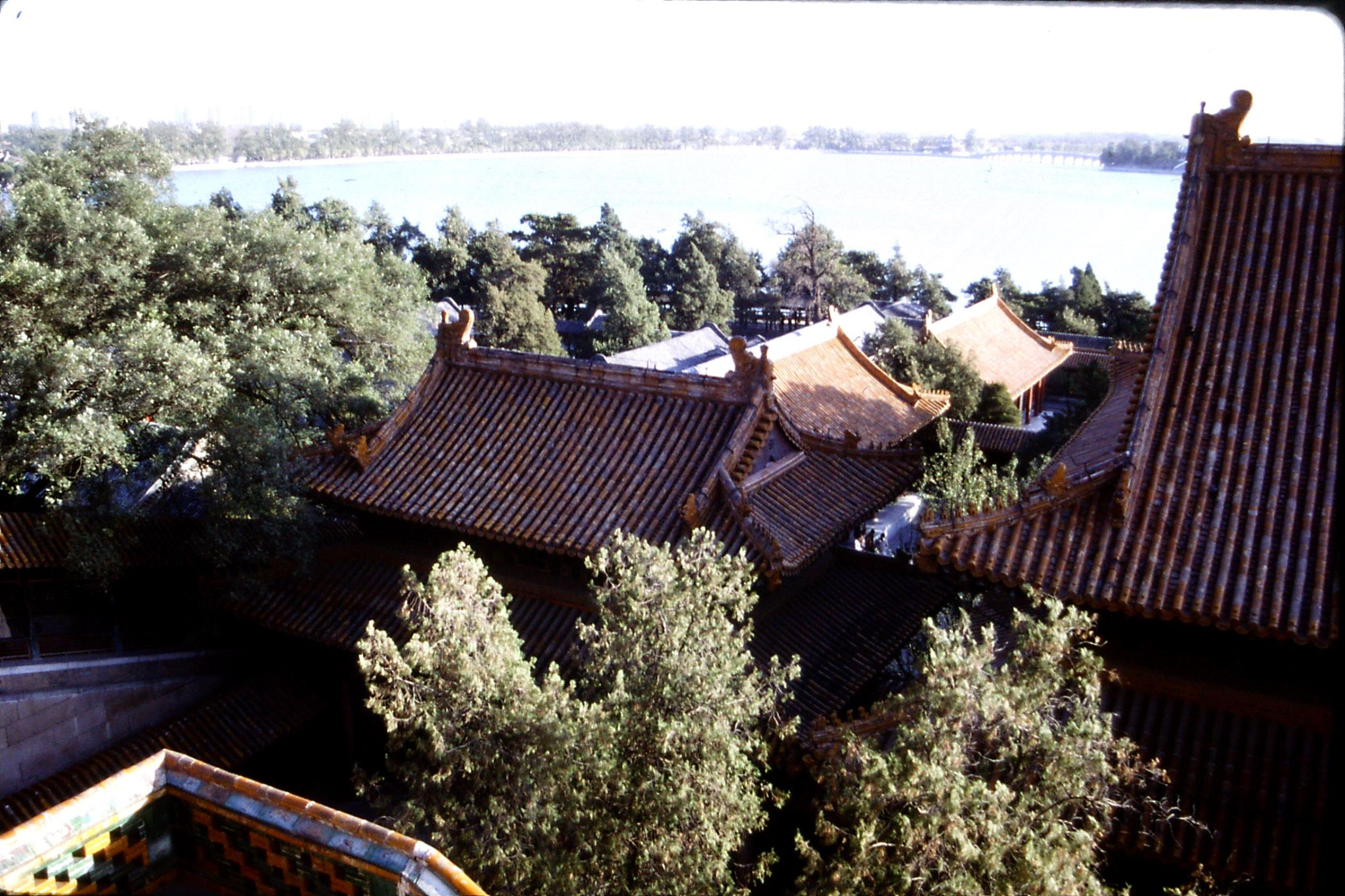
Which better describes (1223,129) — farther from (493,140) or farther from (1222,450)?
(493,140)

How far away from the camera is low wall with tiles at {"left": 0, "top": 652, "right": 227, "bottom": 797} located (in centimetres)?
1255

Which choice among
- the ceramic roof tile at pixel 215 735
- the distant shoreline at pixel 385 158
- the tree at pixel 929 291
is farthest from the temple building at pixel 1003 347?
the distant shoreline at pixel 385 158

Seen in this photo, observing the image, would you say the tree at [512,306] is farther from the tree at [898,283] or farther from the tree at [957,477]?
the tree at [898,283]

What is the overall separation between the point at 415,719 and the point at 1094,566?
16.2ft

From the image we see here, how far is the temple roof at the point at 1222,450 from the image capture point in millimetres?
6660

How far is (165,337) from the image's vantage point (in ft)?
47.6

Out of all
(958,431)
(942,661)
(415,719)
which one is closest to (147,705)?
(415,719)

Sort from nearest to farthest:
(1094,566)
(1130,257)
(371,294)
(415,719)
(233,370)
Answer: (415,719)
(1094,566)
(233,370)
(371,294)
(1130,257)

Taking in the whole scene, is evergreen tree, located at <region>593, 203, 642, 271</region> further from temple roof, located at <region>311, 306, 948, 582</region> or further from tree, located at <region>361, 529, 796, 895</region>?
tree, located at <region>361, 529, 796, 895</region>

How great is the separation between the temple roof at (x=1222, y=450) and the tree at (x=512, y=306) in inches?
1147

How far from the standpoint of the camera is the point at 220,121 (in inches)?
2359

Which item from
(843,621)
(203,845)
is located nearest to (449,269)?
(843,621)

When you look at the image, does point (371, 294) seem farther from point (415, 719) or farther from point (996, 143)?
point (996, 143)

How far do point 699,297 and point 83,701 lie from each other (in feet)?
126
